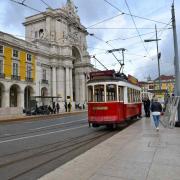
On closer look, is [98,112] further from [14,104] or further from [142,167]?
[14,104]

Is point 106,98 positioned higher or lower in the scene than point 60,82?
lower

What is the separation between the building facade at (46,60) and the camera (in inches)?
2260

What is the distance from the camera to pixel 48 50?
72.4 m

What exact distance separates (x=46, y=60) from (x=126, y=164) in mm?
65560

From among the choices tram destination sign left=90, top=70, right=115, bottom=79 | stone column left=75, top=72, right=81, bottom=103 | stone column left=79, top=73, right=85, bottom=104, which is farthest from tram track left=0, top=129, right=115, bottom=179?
stone column left=75, top=72, right=81, bottom=103

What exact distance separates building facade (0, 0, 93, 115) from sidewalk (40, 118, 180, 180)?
152 feet

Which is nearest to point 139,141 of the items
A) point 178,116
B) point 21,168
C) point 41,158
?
point 41,158

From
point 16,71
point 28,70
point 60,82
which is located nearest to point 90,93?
point 16,71

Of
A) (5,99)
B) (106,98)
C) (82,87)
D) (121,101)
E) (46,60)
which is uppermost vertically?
(46,60)

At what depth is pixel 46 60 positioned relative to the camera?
71.4m

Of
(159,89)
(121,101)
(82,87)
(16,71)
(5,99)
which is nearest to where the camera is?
(121,101)

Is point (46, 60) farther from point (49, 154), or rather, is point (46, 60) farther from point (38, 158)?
point (38, 158)

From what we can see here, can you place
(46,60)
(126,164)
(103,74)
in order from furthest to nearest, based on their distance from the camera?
(46,60) < (103,74) < (126,164)

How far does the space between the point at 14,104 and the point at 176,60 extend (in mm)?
48115
